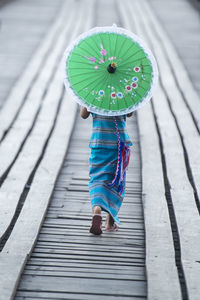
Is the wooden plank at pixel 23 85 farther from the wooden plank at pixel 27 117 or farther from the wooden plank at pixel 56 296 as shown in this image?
the wooden plank at pixel 56 296

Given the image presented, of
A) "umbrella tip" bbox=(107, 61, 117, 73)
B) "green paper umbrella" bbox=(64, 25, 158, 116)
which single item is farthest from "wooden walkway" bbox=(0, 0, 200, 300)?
"umbrella tip" bbox=(107, 61, 117, 73)

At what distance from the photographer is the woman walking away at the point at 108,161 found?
476 cm

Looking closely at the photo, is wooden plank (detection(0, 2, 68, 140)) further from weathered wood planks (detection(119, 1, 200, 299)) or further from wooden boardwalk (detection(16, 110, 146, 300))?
wooden boardwalk (detection(16, 110, 146, 300))

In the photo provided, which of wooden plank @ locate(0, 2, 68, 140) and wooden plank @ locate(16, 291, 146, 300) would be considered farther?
wooden plank @ locate(0, 2, 68, 140)

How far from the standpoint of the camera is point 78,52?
15.0 feet

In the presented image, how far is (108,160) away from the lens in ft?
15.8

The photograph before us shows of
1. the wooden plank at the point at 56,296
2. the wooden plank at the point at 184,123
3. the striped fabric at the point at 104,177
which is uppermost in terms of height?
the wooden plank at the point at 184,123

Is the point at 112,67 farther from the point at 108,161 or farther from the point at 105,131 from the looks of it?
the point at 108,161

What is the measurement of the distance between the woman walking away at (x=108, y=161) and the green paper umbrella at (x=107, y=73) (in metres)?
0.23

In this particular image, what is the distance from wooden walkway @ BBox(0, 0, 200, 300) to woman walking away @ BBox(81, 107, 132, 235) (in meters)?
0.25

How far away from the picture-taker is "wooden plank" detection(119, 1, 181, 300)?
12.7 feet

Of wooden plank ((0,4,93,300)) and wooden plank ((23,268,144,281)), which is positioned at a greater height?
wooden plank ((0,4,93,300))

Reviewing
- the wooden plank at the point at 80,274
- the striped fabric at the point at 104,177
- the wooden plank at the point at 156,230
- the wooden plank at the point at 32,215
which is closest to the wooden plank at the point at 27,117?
the wooden plank at the point at 32,215

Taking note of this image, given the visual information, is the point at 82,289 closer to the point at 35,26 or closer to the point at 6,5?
the point at 35,26
